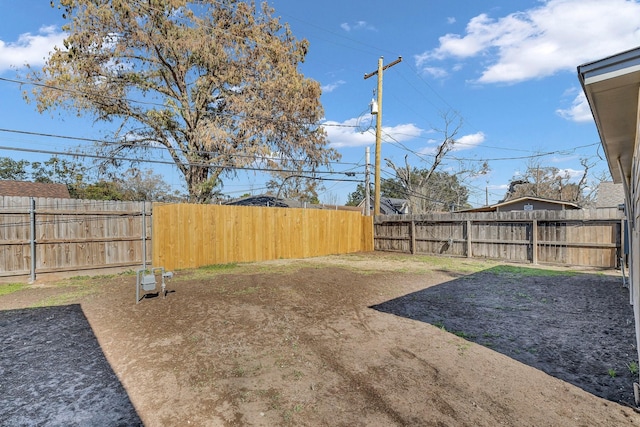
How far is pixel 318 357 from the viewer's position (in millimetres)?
3020

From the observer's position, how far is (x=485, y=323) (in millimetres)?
4004

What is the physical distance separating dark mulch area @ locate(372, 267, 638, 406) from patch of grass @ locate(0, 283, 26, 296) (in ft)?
21.3

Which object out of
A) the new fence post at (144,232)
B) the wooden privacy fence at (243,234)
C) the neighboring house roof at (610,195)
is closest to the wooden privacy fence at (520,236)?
the wooden privacy fence at (243,234)

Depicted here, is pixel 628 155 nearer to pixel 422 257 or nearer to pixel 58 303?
pixel 422 257

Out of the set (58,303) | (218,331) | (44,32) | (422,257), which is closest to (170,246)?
(58,303)

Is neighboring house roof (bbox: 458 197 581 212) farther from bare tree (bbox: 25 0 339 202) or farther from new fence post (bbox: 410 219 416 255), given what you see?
bare tree (bbox: 25 0 339 202)

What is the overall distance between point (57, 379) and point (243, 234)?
6.89m

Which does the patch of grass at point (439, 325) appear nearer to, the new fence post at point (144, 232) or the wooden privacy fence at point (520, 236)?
the wooden privacy fence at point (520, 236)

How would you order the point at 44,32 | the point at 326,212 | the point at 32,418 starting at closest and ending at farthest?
the point at 32,418 → the point at 44,32 → the point at 326,212

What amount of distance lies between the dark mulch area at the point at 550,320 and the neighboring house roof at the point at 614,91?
2.07 metres

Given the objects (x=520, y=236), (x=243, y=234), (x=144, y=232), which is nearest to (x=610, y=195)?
(x=520, y=236)

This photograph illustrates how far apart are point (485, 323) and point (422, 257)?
7.06m

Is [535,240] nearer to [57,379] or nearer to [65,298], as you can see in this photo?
[57,379]

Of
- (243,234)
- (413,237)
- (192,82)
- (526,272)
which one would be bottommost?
(526,272)
